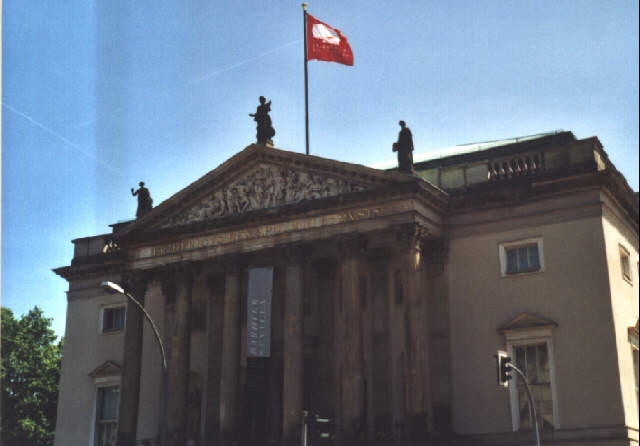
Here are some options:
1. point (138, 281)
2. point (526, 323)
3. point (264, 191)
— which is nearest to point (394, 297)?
point (526, 323)

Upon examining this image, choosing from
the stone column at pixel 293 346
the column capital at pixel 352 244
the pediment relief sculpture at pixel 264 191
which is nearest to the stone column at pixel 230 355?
the stone column at pixel 293 346

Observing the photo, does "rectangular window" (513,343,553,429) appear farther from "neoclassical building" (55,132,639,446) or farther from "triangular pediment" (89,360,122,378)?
"triangular pediment" (89,360,122,378)

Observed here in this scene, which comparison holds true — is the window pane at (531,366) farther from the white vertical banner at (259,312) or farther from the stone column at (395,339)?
the white vertical banner at (259,312)

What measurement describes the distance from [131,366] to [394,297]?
12.1 metres

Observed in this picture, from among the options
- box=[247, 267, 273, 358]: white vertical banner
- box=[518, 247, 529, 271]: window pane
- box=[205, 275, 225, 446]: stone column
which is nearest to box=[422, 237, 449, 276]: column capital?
box=[518, 247, 529, 271]: window pane

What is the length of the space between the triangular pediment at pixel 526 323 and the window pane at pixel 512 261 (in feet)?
6.48

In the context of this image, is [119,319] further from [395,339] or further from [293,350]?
[395,339]

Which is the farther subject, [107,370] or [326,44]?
[107,370]

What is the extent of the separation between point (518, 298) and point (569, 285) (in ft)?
6.60

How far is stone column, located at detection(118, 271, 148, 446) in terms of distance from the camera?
1443 inches

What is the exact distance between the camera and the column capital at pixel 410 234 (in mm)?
32312

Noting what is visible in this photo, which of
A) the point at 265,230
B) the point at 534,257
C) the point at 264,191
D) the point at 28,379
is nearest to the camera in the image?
the point at 534,257

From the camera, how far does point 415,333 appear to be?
31.4 m

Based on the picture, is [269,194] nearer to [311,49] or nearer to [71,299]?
[311,49]
